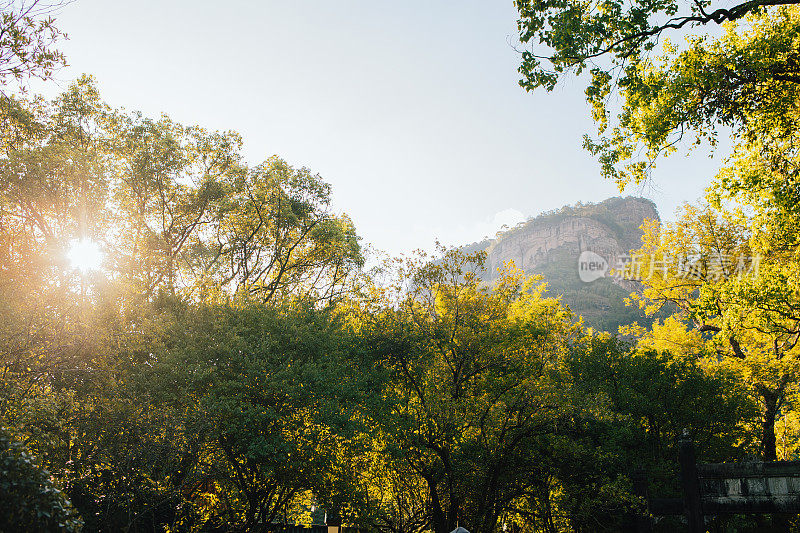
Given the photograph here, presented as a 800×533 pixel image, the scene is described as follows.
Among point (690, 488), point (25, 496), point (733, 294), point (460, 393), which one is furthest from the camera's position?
point (460, 393)

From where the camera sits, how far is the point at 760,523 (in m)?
16.8

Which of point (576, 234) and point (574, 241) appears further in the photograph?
point (576, 234)

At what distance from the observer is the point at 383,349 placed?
48.1 ft

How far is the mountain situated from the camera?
115000 mm

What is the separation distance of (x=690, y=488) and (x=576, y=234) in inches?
5358

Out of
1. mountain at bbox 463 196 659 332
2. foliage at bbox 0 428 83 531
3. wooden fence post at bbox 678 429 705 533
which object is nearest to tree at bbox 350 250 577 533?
wooden fence post at bbox 678 429 705 533

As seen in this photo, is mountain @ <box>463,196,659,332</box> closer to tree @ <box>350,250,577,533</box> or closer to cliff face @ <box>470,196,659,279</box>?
cliff face @ <box>470,196,659,279</box>

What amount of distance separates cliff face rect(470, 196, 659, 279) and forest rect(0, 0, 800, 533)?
113744mm

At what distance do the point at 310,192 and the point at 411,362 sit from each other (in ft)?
32.8

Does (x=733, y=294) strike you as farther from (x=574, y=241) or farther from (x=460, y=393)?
(x=574, y=241)

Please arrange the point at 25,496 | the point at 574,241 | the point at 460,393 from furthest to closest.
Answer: the point at 574,241
the point at 460,393
the point at 25,496

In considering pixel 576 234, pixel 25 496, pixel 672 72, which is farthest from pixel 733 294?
pixel 576 234

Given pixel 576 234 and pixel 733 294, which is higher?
pixel 576 234

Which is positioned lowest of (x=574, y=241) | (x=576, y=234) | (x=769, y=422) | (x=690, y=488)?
(x=690, y=488)
